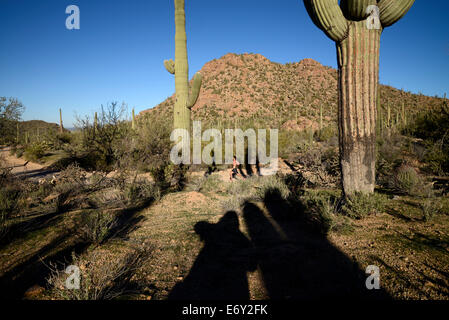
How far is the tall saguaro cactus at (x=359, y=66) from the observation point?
4.75m

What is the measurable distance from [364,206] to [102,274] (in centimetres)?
458

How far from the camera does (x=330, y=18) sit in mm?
4789

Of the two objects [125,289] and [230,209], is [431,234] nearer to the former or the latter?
[230,209]

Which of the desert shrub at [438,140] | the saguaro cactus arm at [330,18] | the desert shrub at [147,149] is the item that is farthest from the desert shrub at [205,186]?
the desert shrub at [438,140]

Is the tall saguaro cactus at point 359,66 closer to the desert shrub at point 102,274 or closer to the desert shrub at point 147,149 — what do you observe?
the desert shrub at point 102,274

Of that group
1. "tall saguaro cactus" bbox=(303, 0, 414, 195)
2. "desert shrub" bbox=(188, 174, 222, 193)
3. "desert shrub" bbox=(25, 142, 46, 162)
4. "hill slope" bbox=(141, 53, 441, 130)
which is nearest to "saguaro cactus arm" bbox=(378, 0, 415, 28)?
"tall saguaro cactus" bbox=(303, 0, 414, 195)

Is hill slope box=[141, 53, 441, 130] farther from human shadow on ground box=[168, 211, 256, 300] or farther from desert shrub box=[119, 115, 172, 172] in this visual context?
human shadow on ground box=[168, 211, 256, 300]

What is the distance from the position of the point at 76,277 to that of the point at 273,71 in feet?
189

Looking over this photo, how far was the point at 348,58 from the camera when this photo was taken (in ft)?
16.1

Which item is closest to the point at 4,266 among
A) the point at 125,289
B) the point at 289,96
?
the point at 125,289

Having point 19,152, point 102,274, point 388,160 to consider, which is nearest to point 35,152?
point 19,152

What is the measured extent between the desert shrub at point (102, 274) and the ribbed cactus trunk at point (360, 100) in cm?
433

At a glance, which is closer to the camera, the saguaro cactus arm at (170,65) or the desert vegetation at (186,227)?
the desert vegetation at (186,227)

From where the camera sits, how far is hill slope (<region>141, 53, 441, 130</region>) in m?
36.4
